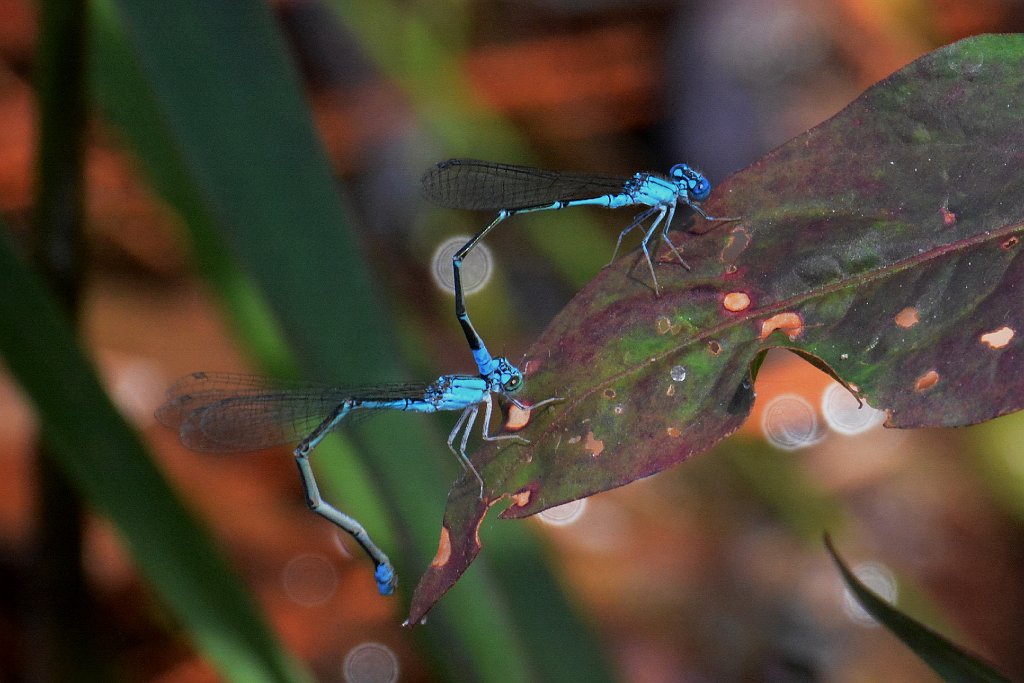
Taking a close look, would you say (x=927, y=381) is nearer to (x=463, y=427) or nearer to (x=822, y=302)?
(x=822, y=302)

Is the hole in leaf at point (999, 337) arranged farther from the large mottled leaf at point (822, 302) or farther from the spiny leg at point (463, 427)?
the spiny leg at point (463, 427)

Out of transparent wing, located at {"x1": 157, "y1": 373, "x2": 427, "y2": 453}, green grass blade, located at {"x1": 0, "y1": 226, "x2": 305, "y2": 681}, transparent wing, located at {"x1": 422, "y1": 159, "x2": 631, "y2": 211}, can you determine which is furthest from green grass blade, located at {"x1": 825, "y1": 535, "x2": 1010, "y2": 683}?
transparent wing, located at {"x1": 157, "y1": 373, "x2": 427, "y2": 453}

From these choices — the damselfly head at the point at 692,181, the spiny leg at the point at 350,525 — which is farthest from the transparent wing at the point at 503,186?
the spiny leg at the point at 350,525

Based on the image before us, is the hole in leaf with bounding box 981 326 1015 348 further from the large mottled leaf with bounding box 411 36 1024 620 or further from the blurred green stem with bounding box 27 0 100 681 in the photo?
the blurred green stem with bounding box 27 0 100 681

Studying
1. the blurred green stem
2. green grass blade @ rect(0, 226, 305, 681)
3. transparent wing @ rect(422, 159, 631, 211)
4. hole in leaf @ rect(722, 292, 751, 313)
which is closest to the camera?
hole in leaf @ rect(722, 292, 751, 313)

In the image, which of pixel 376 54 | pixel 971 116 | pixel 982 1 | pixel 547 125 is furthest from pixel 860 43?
pixel 971 116

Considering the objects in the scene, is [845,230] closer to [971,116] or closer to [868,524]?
[971,116]

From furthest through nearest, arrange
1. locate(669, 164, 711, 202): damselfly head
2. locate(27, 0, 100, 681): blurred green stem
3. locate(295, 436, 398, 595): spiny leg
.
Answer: locate(669, 164, 711, 202): damselfly head < locate(27, 0, 100, 681): blurred green stem < locate(295, 436, 398, 595): spiny leg
